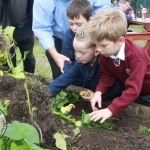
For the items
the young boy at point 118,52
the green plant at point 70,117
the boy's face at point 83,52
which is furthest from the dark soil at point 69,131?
the boy's face at point 83,52

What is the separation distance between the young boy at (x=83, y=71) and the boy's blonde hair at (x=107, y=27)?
0.18m

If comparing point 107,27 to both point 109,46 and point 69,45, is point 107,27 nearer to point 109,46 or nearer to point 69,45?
point 109,46

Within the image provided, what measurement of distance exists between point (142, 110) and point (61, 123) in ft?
2.94

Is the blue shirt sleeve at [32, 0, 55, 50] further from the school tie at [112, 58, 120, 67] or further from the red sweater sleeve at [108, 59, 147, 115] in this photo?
the red sweater sleeve at [108, 59, 147, 115]

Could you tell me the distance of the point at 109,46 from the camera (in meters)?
2.40

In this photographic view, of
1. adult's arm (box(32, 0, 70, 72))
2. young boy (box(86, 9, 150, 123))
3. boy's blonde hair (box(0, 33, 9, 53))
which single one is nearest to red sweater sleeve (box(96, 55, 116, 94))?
young boy (box(86, 9, 150, 123))

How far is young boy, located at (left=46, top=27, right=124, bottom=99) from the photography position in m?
2.62

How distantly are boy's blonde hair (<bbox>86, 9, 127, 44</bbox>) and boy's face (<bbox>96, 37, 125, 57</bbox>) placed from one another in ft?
0.09

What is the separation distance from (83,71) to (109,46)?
1.70ft

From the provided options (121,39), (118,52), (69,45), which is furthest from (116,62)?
(69,45)

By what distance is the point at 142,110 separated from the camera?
293 cm

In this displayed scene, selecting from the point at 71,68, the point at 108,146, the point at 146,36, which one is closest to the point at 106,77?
the point at 71,68

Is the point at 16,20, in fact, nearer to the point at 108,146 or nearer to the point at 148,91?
the point at 148,91

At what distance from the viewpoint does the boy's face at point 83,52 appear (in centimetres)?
261
